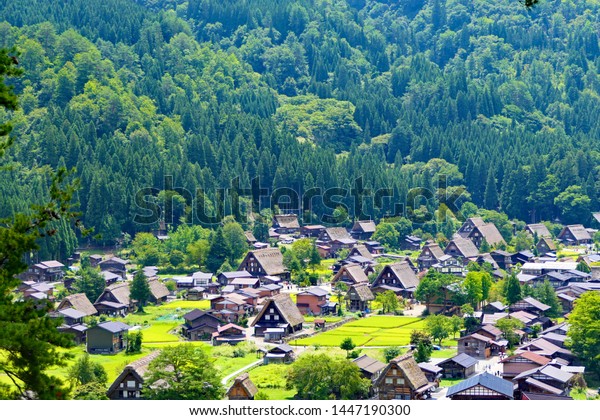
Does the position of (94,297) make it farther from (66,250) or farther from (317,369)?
(317,369)

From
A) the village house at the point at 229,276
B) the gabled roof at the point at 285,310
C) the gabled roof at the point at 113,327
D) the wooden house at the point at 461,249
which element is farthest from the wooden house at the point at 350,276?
the gabled roof at the point at 113,327

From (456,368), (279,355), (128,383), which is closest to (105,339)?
(279,355)

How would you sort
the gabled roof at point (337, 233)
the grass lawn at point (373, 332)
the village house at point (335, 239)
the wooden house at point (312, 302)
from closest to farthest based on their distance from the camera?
the grass lawn at point (373, 332)
the wooden house at point (312, 302)
the village house at point (335, 239)
the gabled roof at point (337, 233)

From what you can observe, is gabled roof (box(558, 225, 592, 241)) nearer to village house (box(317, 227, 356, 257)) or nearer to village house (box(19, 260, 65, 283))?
village house (box(317, 227, 356, 257))

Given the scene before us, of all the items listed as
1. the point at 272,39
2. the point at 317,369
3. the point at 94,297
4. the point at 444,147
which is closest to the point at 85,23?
the point at 272,39

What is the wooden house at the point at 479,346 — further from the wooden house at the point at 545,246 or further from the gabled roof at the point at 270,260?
the wooden house at the point at 545,246

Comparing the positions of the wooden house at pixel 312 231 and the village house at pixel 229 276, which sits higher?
the village house at pixel 229 276

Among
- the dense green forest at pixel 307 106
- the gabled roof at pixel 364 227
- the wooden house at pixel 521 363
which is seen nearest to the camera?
the wooden house at pixel 521 363
